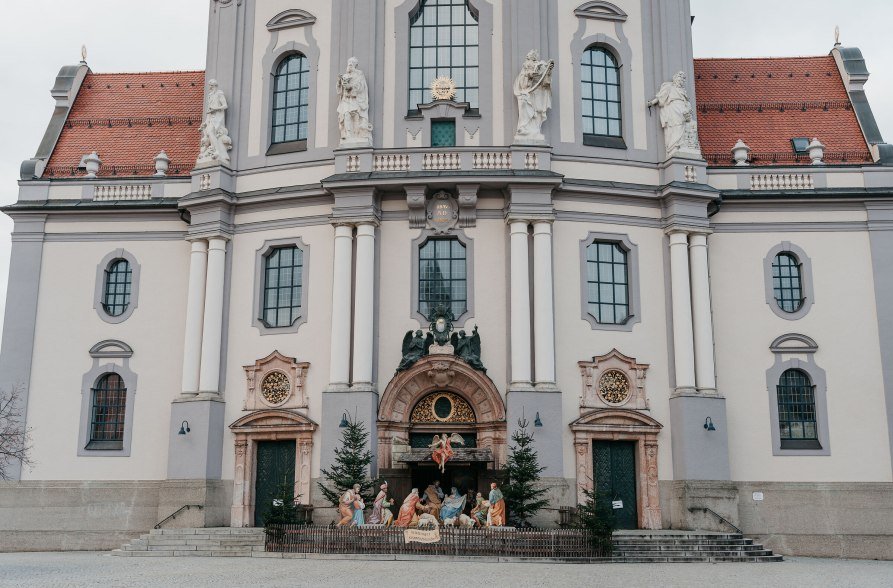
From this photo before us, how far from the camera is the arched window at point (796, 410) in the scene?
101 feet

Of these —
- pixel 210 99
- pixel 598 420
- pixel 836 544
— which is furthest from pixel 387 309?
pixel 836 544

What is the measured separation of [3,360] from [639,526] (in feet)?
65.8

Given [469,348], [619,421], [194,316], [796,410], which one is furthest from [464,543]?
[796,410]

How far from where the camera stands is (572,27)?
32.2 metres

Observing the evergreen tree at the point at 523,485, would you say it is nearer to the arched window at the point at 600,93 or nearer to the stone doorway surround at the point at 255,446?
the stone doorway surround at the point at 255,446

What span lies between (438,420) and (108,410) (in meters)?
10.5

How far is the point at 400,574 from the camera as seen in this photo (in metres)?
20.0

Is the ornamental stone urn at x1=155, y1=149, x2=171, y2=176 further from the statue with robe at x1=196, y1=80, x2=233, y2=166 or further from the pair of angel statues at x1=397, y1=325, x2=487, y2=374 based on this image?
the pair of angel statues at x1=397, y1=325, x2=487, y2=374

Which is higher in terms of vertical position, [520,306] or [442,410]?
[520,306]

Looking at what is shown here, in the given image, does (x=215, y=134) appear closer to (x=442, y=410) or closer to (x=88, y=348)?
(x=88, y=348)

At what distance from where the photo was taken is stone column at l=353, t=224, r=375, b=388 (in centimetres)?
2925

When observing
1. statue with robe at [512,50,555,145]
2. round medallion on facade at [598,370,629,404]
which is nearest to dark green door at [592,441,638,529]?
round medallion on facade at [598,370,629,404]

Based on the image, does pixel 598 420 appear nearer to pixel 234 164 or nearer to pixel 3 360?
pixel 234 164

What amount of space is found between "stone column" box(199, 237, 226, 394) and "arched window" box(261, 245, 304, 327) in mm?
1323
